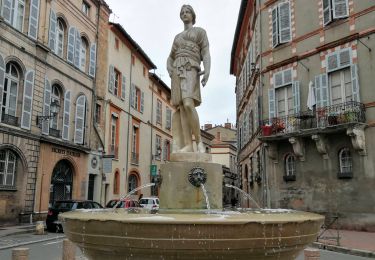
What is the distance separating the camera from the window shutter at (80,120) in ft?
82.4

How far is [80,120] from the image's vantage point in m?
25.5

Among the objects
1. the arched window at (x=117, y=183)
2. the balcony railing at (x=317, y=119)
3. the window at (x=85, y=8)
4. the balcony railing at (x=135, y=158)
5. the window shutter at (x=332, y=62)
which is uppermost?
the window at (x=85, y=8)

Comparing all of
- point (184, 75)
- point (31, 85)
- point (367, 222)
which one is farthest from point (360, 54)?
point (31, 85)

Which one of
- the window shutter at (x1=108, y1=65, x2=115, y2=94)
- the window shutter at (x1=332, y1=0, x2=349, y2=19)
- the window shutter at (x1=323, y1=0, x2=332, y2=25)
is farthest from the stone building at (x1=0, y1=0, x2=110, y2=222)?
the window shutter at (x1=332, y1=0, x2=349, y2=19)

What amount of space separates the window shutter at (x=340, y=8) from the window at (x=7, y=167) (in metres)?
16.8

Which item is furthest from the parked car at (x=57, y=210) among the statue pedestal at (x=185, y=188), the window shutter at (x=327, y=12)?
the window shutter at (x=327, y=12)

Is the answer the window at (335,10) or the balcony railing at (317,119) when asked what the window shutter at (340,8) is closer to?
the window at (335,10)

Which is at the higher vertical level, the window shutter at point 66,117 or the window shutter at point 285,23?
the window shutter at point 285,23

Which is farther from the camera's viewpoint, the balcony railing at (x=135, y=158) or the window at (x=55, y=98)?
the balcony railing at (x=135, y=158)

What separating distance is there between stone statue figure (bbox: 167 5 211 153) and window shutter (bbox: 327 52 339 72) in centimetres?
1388

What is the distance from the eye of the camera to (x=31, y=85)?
816 inches

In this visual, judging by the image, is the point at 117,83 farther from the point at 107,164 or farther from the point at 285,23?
the point at 285,23

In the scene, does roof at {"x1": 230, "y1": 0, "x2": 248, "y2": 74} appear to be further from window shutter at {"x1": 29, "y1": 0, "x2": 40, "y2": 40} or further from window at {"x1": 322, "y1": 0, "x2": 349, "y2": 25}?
window shutter at {"x1": 29, "y1": 0, "x2": 40, "y2": 40}

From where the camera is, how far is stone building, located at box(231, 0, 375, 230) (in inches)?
729
